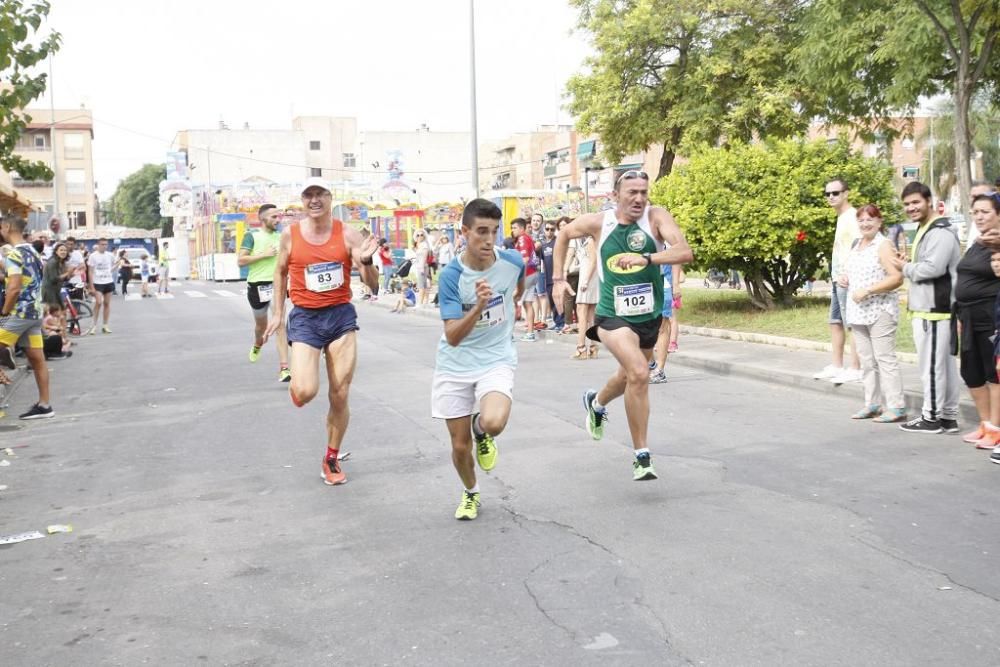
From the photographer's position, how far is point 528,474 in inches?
289

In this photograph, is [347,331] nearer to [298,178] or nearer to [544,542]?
[544,542]

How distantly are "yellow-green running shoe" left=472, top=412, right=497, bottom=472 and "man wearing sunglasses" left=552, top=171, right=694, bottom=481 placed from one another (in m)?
1.07

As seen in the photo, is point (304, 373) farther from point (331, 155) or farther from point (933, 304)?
point (331, 155)

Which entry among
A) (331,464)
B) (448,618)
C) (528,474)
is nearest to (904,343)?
(528,474)

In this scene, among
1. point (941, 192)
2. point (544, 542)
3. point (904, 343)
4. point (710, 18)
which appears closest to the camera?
point (544, 542)

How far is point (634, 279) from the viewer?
7031 mm

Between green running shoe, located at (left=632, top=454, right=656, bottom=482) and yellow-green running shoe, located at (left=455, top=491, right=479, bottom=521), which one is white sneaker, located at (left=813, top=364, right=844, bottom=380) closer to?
green running shoe, located at (left=632, top=454, right=656, bottom=482)

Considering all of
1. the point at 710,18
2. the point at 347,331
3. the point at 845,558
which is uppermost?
the point at 710,18

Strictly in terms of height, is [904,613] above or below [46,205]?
below

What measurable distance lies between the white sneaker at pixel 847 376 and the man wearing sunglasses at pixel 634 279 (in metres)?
4.32

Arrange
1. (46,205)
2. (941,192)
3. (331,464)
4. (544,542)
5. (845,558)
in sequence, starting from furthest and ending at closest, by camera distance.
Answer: (46,205) < (941,192) < (331,464) < (544,542) < (845,558)

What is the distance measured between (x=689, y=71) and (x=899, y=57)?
48.7 ft

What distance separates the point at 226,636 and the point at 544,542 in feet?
6.02

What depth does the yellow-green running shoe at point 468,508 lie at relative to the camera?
20.1 feet
